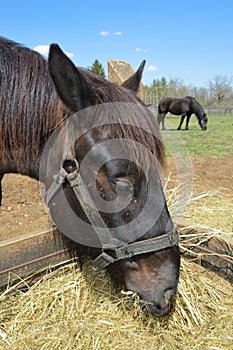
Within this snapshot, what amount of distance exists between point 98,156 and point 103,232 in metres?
0.36

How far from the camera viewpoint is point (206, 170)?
18.3 ft

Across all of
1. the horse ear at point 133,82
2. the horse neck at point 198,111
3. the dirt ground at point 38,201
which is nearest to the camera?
the horse ear at point 133,82

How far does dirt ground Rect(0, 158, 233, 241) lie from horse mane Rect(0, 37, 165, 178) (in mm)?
1604

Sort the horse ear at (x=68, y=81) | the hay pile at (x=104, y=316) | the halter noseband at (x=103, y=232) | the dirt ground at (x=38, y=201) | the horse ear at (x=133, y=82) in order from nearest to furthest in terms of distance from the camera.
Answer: the horse ear at (x=68, y=81), the halter noseband at (x=103, y=232), the hay pile at (x=104, y=316), the horse ear at (x=133, y=82), the dirt ground at (x=38, y=201)

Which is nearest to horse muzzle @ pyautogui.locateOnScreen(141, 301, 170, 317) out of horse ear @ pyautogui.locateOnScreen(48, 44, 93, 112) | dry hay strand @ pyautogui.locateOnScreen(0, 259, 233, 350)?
dry hay strand @ pyautogui.locateOnScreen(0, 259, 233, 350)

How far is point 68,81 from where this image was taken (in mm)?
1241

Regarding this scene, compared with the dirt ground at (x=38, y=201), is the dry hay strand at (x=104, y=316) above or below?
above

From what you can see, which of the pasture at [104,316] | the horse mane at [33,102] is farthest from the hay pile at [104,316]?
the horse mane at [33,102]

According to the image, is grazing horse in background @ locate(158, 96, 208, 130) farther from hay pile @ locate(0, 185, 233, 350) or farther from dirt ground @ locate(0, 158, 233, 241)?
hay pile @ locate(0, 185, 233, 350)

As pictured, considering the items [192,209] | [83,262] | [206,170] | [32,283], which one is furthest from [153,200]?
[206,170]

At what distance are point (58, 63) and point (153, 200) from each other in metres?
0.69

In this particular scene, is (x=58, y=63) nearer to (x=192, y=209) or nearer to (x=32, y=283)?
(x=32, y=283)

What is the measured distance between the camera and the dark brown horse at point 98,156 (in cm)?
127

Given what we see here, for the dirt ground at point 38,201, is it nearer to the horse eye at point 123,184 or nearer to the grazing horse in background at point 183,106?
the horse eye at point 123,184
